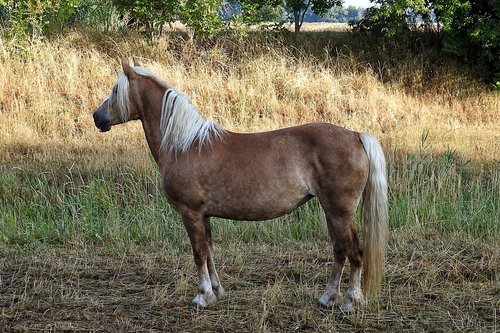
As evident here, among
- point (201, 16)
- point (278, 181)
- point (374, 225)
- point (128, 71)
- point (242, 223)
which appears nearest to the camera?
point (278, 181)

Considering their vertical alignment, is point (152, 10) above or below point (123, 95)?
above

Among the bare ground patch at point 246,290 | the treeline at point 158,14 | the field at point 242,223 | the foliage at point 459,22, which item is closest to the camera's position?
the bare ground patch at point 246,290

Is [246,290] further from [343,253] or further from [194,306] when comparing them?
[343,253]

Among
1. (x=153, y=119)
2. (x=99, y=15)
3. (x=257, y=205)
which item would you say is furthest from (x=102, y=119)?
(x=99, y=15)

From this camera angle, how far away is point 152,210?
25.2 feet

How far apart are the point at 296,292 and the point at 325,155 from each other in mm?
1169

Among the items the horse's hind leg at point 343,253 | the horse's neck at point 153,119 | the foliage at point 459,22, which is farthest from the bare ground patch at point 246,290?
the foliage at point 459,22

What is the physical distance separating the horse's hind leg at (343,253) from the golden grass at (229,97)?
239 inches

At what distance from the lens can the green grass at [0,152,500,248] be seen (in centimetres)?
701

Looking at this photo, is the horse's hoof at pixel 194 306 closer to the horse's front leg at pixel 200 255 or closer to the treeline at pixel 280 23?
the horse's front leg at pixel 200 255

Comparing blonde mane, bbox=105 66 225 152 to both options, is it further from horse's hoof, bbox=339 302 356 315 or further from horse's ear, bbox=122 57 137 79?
horse's hoof, bbox=339 302 356 315

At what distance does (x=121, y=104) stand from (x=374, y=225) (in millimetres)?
2183

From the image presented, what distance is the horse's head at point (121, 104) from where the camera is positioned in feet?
17.0

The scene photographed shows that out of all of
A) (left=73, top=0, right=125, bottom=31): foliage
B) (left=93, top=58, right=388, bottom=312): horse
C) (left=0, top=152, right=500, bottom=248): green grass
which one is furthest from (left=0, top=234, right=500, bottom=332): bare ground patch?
(left=73, top=0, right=125, bottom=31): foliage
